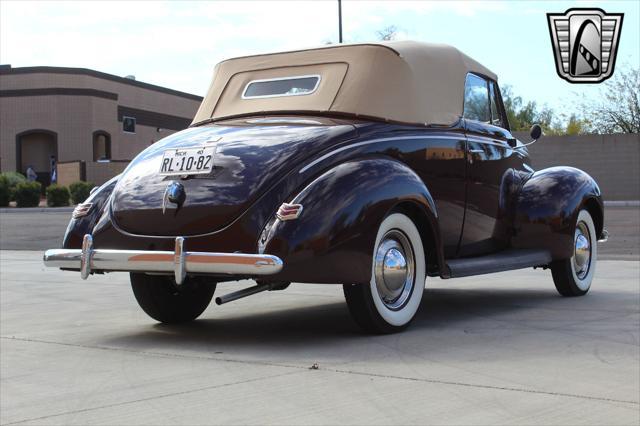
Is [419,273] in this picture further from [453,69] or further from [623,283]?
[623,283]

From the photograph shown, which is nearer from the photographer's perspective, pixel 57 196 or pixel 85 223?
pixel 85 223

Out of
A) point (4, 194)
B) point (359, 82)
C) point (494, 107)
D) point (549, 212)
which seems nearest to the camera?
point (359, 82)

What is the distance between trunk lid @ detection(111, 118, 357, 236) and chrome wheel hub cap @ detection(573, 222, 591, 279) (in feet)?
→ 9.92

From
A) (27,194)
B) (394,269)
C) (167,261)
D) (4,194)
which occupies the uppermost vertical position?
(167,261)

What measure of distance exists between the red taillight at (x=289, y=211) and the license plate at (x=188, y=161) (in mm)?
614

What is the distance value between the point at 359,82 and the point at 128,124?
171 feet

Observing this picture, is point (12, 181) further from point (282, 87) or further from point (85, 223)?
point (85, 223)

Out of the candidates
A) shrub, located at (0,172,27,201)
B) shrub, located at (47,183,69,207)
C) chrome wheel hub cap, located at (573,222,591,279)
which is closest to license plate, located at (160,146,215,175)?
chrome wheel hub cap, located at (573,222,591,279)

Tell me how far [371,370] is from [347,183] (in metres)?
1.28

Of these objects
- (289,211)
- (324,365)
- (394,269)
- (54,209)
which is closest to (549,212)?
(394,269)

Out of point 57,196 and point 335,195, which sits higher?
point 335,195

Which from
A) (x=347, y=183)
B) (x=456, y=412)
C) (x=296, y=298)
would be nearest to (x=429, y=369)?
(x=456, y=412)

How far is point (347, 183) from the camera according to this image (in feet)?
18.1

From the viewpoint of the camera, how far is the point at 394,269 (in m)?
5.86
